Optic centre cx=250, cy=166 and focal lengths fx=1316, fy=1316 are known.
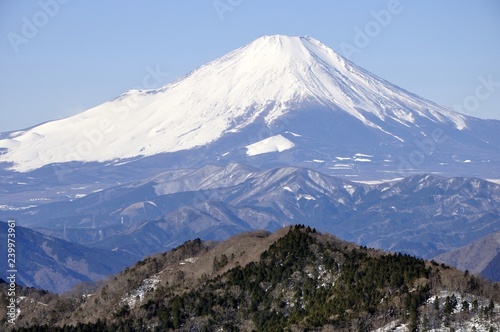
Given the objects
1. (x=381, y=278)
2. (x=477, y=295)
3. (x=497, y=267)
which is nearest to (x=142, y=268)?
(x=381, y=278)

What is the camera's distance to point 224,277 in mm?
56656

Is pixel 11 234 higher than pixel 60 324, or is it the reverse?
pixel 11 234

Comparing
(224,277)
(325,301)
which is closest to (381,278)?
(325,301)

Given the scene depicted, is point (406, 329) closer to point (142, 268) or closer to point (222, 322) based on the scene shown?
point (222, 322)

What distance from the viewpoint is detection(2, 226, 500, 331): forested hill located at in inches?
1789

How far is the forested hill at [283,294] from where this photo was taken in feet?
149

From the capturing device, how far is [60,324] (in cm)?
5875

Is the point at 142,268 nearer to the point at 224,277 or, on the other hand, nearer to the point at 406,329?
the point at 224,277

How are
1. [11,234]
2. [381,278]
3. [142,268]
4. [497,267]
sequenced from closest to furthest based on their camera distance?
[381,278]
[11,234]
[142,268]
[497,267]

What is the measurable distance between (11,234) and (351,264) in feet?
46.7

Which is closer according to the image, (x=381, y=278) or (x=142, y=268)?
(x=381, y=278)

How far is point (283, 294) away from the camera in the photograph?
171 ft

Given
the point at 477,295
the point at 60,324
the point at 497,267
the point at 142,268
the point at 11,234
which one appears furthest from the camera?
the point at 497,267

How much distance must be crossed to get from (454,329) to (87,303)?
79.5 feet
